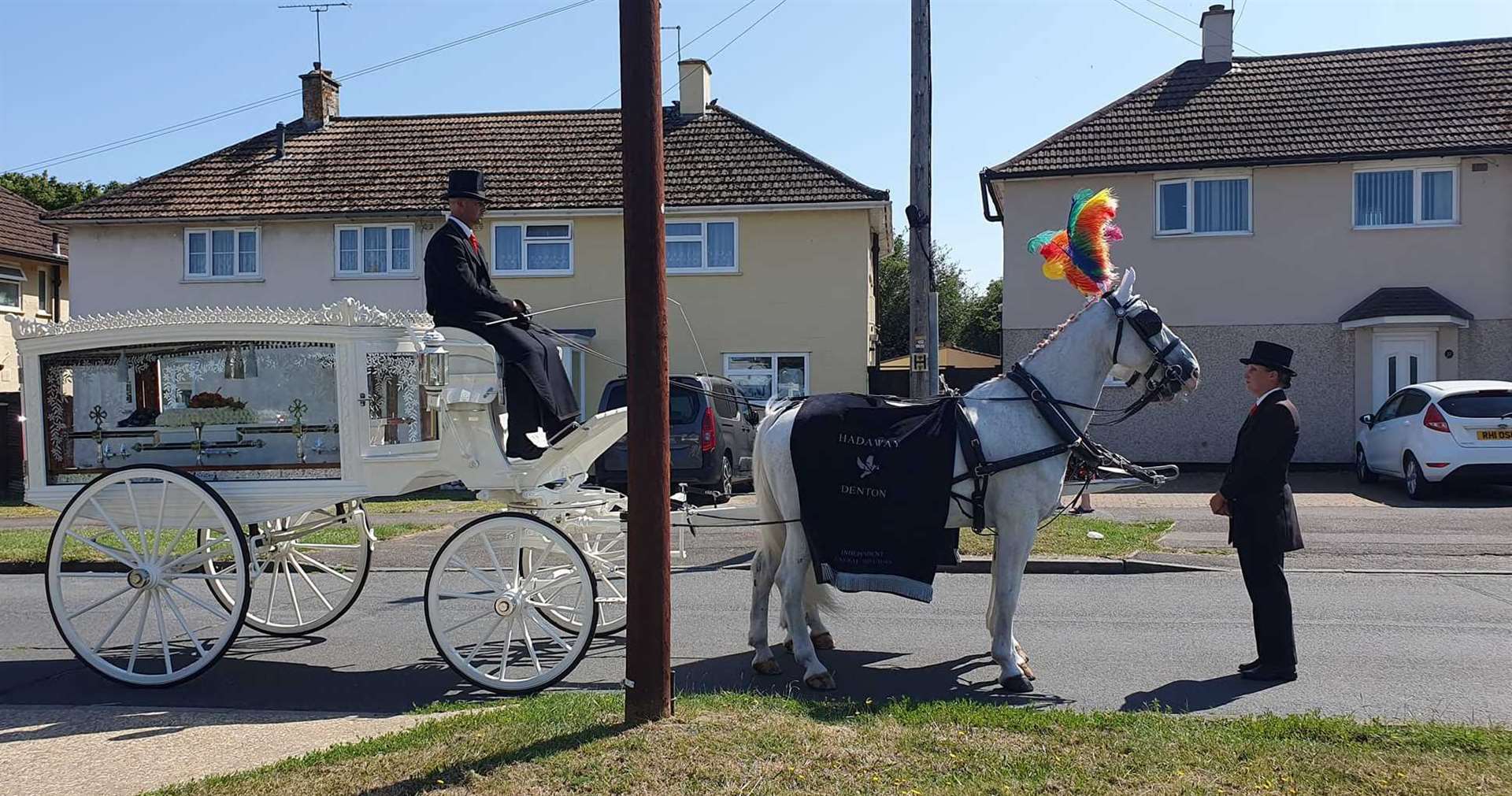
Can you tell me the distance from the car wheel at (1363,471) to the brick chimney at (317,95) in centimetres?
2381

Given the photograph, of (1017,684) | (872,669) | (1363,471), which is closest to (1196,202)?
(1363,471)

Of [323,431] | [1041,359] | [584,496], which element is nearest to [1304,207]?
[1041,359]

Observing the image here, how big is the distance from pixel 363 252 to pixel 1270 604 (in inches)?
864

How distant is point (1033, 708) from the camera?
6027mm

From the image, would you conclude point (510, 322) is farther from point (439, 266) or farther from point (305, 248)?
point (305, 248)

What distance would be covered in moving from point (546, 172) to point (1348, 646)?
20.6 meters

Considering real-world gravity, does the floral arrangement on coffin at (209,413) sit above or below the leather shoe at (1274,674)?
above

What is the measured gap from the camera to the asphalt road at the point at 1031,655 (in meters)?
6.54

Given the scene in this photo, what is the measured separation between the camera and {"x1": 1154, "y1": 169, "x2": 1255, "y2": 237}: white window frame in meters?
22.1

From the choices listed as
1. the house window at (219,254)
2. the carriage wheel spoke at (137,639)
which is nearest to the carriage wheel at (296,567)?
the carriage wheel spoke at (137,639)

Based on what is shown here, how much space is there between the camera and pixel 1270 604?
273 inches

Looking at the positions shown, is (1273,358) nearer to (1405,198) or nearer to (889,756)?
(889,756)

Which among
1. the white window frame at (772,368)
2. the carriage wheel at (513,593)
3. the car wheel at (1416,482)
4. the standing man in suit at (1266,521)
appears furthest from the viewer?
the white window frame at (772,368)

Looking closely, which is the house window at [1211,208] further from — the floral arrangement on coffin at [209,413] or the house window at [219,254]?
the house window at [219,254]
